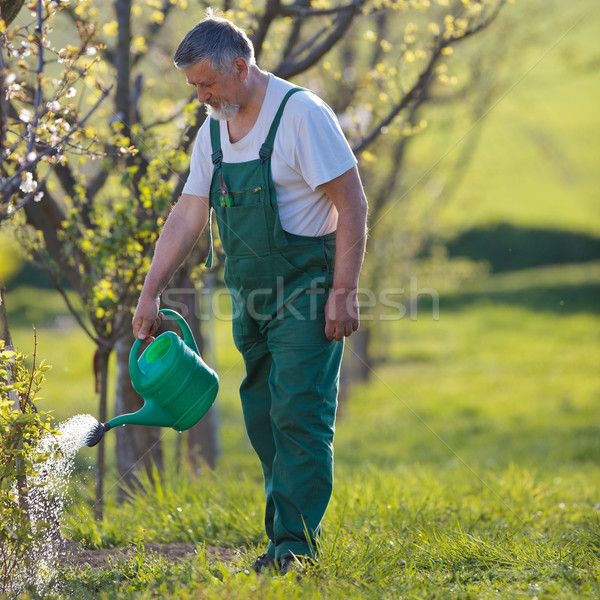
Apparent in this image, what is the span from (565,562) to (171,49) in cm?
651

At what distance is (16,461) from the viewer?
272cm

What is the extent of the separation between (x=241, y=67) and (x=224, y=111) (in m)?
0.17

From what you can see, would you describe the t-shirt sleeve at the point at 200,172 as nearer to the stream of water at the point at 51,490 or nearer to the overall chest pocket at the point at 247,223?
the overall chest pocket at the point at 247,223

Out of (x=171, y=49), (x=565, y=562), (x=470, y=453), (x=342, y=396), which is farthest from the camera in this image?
(x=342, y=396)

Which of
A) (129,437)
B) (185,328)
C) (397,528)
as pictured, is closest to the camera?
(185,328)

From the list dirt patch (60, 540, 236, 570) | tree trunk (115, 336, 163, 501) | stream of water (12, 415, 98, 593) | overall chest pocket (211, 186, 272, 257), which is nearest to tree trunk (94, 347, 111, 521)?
tree trunk (115, 336, 163, 501)

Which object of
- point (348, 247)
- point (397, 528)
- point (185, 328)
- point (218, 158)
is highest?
point (218, 158)

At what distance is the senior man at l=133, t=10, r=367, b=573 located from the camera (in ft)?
9.23

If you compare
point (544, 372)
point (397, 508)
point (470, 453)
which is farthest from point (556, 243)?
point (397, 508)

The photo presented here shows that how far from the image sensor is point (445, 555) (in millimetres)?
3012

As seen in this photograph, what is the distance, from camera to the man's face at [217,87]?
110 inches

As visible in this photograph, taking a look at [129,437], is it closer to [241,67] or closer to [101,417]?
[101,417]

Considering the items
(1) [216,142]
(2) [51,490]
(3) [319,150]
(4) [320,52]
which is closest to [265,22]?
(4) [320,52]

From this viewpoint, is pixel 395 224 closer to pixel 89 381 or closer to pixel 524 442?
pixel 524 442
